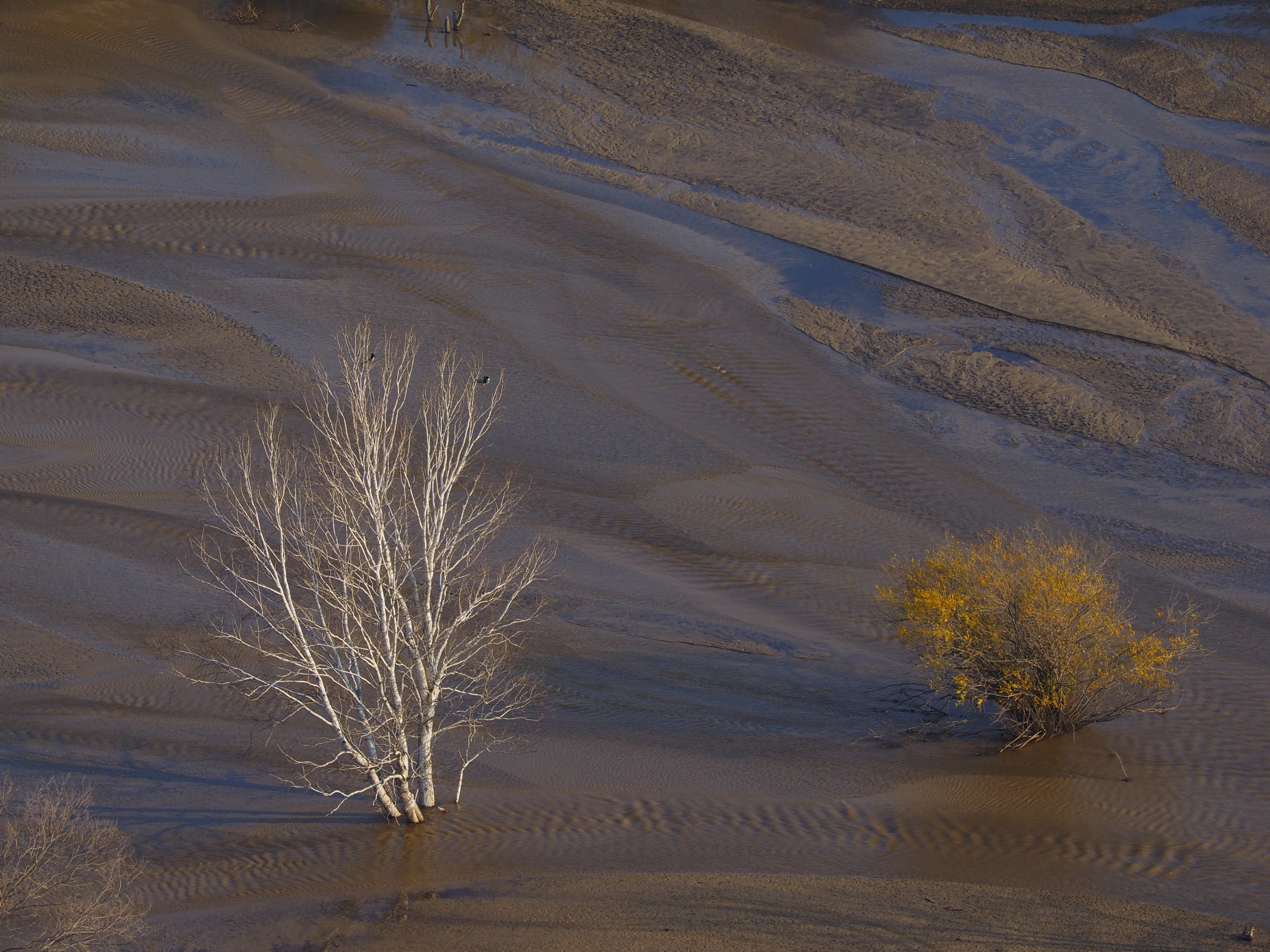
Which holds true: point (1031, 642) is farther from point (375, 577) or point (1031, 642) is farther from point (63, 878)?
point (63, 878)

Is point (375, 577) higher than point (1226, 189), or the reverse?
point (1226, 189)

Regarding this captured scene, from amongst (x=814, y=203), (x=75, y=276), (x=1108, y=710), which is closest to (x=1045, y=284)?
(x=814, y=203)

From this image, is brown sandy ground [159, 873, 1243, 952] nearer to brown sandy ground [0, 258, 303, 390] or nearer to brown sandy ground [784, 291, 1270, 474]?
brown sandy ground [784, 291, 1270, 474]

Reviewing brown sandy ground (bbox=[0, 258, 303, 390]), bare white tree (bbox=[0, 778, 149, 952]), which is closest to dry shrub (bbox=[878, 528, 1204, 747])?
bare white tree (bbox=[0, 778, 149, 952])

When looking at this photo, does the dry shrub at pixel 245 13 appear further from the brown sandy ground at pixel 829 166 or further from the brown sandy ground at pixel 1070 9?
the brown sandy ground at pixel 1070 9

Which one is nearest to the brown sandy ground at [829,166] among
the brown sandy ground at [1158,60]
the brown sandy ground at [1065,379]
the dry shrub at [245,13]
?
the brown sandy ground at [1065,379]

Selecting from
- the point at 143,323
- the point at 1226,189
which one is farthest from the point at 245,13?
the point at 1226,189

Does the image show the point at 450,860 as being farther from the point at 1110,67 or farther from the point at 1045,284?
the point at 1110,67

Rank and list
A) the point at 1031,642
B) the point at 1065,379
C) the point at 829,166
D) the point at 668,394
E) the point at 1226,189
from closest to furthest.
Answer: the point at 1031,642 < the point at 668,394 < the point at 1065,379 < the point at 1226,189 < the point at 829,166
